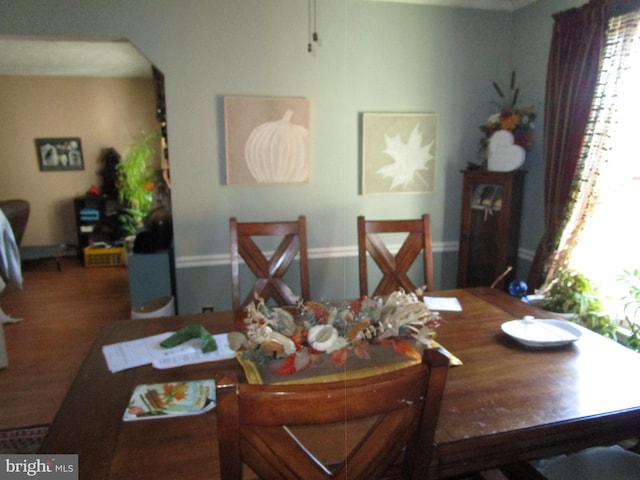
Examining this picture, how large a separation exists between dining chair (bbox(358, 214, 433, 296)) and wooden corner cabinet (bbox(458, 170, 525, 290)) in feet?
A: 2.96

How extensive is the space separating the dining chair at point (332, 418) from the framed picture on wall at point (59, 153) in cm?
562

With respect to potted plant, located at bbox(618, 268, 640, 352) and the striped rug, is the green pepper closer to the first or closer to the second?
the striped rug

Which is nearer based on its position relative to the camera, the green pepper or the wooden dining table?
the wooden dining table

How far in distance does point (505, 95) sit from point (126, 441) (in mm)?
2994

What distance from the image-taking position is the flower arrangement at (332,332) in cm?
107

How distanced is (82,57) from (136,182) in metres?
1.47

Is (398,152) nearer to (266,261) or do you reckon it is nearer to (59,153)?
(266,261)

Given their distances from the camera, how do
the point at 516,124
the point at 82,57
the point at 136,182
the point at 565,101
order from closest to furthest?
the point at 565,101 < the point at 516,124 < the point at 82,57 < the point at 136,182

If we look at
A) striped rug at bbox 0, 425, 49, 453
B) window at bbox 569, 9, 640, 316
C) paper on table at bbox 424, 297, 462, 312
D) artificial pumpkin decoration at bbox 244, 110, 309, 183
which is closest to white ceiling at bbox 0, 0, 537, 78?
window at bbox 569, 9, 640, 316

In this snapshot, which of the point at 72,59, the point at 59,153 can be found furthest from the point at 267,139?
the point at 59,153

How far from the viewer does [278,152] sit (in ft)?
8.80

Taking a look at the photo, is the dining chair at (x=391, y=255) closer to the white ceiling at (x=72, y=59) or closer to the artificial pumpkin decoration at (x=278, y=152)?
the artificial pumpkin decoration at (x=278, y=152)

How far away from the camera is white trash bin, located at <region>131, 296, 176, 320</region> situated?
2670 mm

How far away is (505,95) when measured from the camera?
2934 millimetres
